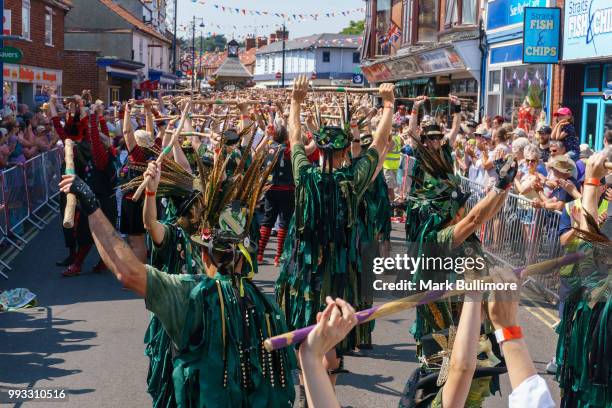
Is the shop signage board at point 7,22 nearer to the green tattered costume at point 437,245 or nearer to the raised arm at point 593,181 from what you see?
the green tattered costume at point 437,245

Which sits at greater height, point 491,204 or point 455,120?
point 455,120

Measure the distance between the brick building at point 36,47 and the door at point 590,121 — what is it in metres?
17.1

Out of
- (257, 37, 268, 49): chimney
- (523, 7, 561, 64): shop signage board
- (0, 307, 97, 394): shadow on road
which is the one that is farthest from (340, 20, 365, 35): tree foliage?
(0, 307, 97, 394): shadow on road

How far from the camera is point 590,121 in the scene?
685 inches

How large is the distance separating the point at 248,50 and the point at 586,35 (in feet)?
336

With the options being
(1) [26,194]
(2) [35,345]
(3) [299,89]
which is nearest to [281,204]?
(2) [35,345]

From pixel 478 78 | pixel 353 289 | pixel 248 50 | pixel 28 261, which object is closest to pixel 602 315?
pixel 353 289

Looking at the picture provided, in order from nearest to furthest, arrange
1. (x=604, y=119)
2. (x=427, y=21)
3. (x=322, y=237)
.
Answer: (x=322, y=237) < (x=604, y=119) < (x=427, y=21)

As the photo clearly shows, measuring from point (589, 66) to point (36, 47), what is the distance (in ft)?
69.1

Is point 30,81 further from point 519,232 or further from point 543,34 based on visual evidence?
point 519,232

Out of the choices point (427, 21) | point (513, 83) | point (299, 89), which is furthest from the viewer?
point (427, 21)

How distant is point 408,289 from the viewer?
109 inches

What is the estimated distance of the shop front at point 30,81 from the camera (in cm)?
2780

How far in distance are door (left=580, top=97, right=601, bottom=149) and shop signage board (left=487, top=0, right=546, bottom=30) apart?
2.80 m
